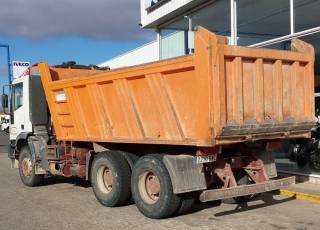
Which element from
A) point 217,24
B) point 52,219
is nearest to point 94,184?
point 52,219

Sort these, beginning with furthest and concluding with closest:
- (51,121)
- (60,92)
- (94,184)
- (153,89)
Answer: (51,121)
(60,92)
(94,184)
(153,89)

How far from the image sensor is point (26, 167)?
36.8ft

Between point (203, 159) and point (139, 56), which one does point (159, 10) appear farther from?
point (203, 159)

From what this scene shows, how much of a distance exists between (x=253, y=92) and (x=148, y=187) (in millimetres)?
2358

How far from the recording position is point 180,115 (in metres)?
7.00

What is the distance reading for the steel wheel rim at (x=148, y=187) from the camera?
7.42 m

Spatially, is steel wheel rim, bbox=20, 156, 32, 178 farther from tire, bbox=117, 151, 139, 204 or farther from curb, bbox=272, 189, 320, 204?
curb, bbox=272, 189, 320, 204

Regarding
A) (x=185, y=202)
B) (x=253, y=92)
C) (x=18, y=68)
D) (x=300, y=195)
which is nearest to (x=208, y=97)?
(x=253, y=92)

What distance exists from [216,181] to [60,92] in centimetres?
421

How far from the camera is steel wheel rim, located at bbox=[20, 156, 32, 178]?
1113 centimetres

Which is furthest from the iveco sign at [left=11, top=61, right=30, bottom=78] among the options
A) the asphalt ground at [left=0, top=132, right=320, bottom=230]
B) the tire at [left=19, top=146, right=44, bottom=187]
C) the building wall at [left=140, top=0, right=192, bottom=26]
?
the asphalt ground at [left=0, top=132, right=320, bottom=230]

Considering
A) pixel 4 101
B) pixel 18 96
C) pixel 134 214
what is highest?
pixel 18 96

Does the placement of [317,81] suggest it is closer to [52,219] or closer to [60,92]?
[60,92]

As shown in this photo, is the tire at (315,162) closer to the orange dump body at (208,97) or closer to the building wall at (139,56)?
the orange dump body at (208,97)
